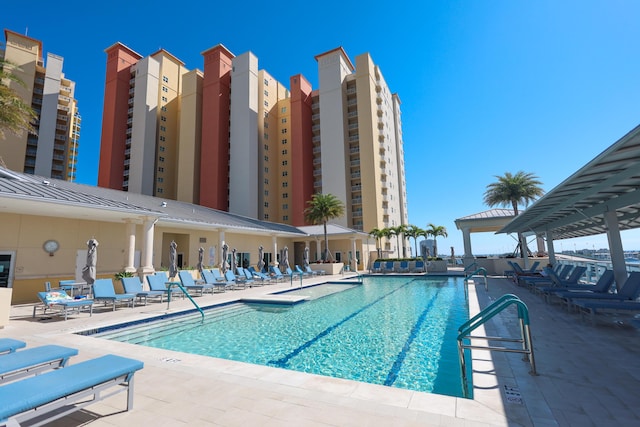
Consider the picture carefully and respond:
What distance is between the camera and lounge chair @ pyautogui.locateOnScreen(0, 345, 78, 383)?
127 inches

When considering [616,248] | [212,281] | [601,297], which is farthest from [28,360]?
[616,248]

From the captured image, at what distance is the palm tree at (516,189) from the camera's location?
106 feet

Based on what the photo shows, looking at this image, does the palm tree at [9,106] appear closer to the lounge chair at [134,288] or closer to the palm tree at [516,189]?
the lounge chair at [134,288]

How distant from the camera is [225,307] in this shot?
452 inches

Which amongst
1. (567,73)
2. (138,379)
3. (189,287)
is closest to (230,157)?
(189,287)

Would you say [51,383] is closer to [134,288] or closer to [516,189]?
[134,288]

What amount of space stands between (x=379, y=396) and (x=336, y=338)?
4.04m

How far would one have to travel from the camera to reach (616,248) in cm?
934

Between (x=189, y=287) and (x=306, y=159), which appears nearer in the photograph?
(x=189, y=287)

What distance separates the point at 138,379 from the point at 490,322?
24.3ft

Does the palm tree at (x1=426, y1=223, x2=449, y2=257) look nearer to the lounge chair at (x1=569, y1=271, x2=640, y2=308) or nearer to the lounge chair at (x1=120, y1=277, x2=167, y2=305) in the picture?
the lounge chair at (x1=569, y1=271, x2=640, y2=308)

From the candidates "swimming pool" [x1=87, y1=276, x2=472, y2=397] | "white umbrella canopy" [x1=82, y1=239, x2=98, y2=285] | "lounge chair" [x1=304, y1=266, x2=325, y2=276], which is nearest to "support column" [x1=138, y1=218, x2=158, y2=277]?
"white umbrella canopy" [x1=82, y1=239, x2=98, y2=285]

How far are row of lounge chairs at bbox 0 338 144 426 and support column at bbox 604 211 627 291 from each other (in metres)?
12.4

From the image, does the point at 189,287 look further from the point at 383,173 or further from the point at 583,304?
the point at 383,173
